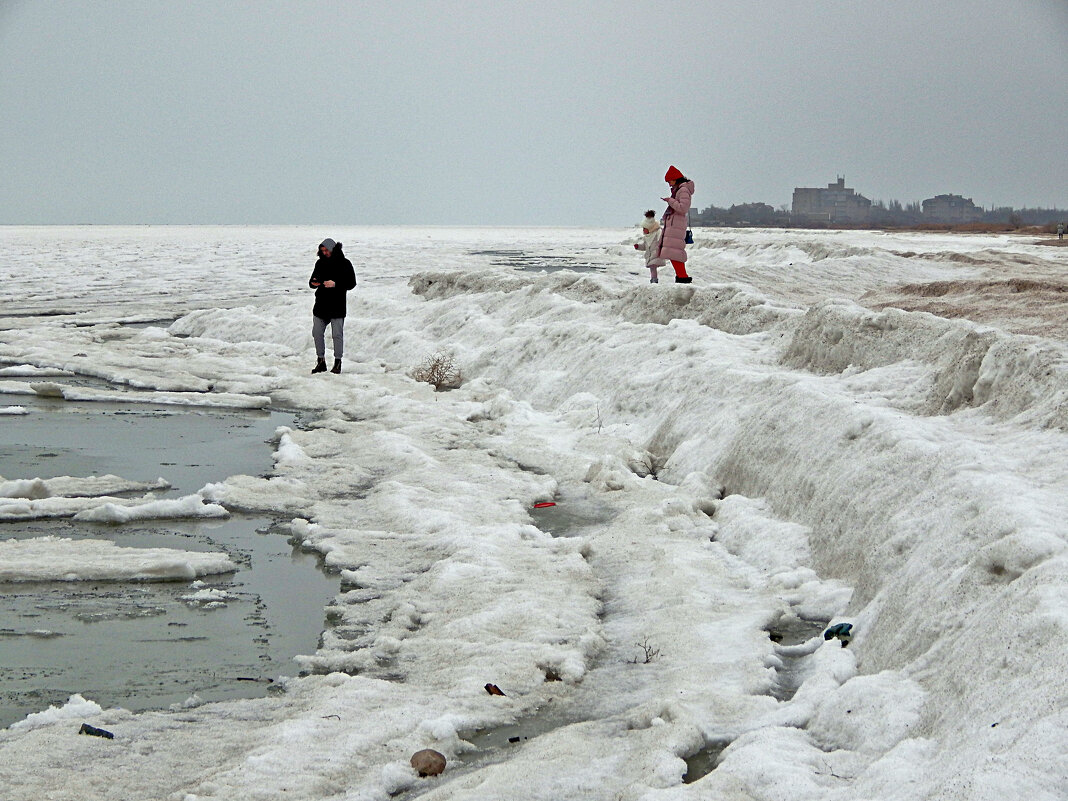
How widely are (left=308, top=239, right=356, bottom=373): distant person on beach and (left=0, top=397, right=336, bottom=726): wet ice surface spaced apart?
630 cm

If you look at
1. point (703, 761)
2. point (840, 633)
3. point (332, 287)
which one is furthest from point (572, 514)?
point (332, 287)

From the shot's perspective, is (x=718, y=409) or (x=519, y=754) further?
(x=718, y=409)

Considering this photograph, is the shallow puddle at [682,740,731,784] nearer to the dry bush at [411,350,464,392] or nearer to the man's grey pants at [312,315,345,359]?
the dry bush at [411,350,464,392]

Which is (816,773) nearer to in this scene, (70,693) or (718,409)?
(70,693)

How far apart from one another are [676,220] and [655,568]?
10.9m

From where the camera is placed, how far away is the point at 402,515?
8.17 metres

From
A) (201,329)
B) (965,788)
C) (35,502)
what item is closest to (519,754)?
(965,788)

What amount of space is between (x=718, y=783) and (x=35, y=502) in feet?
21.1

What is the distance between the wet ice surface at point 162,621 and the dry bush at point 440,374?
546 cm

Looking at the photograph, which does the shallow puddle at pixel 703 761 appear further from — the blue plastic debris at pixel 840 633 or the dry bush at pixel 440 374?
the dry bush at pixel 440 374

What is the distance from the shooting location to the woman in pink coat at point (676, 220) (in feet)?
53.3

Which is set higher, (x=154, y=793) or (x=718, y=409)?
(x=718, y=409)

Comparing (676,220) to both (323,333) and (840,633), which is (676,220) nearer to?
(323,333)

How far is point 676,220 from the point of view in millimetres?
16953
